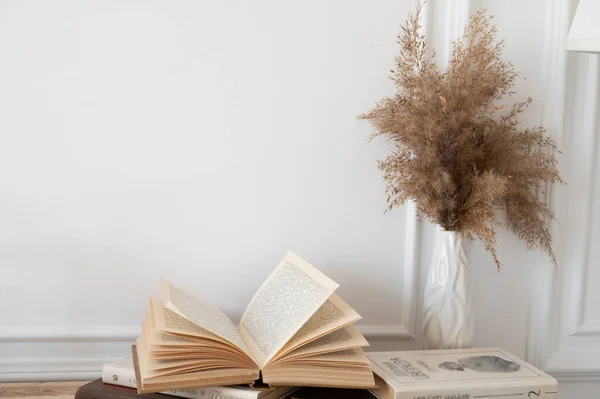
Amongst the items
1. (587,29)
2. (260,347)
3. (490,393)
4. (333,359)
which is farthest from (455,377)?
(587,29)

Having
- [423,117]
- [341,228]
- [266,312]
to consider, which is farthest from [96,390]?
[423,117]

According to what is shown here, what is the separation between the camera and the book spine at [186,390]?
946 millimetres

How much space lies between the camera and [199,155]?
4.18 ft

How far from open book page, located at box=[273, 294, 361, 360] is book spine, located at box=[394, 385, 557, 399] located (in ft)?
0.46

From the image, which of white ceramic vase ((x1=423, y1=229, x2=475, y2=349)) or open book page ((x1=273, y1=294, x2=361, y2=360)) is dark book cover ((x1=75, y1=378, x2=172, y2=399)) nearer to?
open book page ((x1=273, y1=294, x2=361, y2=360))

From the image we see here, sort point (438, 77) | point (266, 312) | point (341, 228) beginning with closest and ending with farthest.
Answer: point (266, 312) → point (438, 77) → point (341, 228)

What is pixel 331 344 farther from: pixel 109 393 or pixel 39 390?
pixel 39 390

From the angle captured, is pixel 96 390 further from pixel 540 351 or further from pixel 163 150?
pixel 540 351

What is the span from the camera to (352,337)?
1.03 meters

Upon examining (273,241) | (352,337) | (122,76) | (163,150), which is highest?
(122,76)

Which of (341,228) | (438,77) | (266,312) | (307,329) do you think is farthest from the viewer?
(341,228)

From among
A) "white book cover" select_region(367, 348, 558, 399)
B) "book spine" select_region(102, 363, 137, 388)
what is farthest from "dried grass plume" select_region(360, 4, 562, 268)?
"book spine" select_region(102, 363, 137, 388)

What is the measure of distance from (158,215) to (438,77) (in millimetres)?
626

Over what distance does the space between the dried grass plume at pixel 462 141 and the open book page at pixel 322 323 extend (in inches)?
11.3
